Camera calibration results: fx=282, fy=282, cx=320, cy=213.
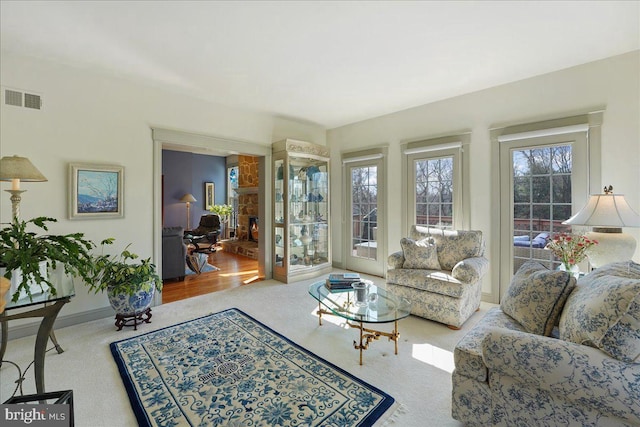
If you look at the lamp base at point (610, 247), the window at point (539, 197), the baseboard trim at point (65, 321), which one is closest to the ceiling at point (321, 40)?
the window at point (539, 197)

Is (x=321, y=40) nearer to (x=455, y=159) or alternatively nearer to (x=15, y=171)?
(x=455, y=159)

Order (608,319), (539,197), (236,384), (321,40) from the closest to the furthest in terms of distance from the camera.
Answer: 1. (608,319)
2. (236,384)
3. (321,40)
4. (539,197)

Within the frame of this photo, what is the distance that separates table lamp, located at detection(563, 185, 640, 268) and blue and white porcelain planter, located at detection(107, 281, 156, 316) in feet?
13.7

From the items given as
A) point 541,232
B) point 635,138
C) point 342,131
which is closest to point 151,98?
point 342,131

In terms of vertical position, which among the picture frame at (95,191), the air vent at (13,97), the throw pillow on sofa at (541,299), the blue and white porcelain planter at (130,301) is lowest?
the blue and white porcelain planter at (130,301)

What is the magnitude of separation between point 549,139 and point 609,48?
92 cm

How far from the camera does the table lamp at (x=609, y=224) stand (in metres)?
2.37

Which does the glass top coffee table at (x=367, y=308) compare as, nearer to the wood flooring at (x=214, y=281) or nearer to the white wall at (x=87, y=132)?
the wood flooring at (x=214, y=281)

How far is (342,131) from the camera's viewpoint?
5406 millimetres

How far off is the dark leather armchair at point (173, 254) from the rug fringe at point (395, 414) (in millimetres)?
3958

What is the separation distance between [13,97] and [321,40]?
3.01 m

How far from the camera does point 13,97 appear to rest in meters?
2.72

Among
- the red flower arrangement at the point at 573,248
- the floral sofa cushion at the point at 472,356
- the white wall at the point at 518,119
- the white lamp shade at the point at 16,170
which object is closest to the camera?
the floral sofa cushion at the point at 472,356

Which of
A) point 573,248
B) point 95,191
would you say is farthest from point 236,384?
point 573,248
